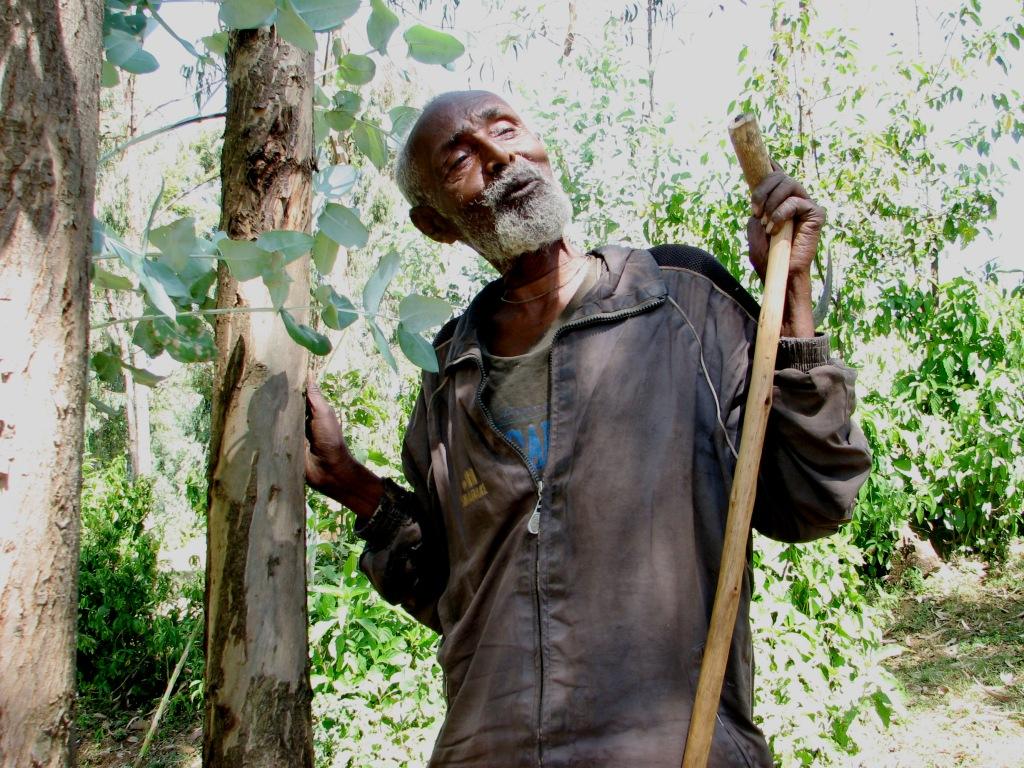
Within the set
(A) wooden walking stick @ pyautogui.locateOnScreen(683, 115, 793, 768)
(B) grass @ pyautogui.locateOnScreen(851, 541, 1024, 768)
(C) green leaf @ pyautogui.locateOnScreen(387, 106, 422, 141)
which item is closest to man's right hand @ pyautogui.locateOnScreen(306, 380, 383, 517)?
(C) green leaf @ pyautogui.locateOnScreen(387, 106, 422, 141)

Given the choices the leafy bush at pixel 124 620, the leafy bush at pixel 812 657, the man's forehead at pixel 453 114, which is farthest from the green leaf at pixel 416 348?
the leafy bush at pixel 124 620

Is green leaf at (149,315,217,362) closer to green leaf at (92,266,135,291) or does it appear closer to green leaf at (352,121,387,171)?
green leaf at (92,266,135,291)

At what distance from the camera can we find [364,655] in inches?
142

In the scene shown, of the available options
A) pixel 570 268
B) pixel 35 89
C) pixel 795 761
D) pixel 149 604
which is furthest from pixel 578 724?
pixel 149 604

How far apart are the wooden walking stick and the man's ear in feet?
2.76

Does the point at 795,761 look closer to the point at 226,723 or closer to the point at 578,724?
the point at 578,724

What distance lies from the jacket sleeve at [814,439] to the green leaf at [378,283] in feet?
2.23

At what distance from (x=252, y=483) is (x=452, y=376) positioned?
56 centimetres

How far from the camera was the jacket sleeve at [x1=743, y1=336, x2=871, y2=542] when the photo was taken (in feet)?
5.08

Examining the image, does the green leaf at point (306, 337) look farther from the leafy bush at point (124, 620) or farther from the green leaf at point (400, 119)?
the leafy bush at point (124, 620)

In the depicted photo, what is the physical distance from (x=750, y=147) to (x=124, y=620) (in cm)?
509

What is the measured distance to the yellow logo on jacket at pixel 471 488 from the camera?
1788mm

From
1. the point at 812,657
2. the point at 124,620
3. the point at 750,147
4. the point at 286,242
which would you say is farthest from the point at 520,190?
the point at 124,620

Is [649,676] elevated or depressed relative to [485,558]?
depressed
